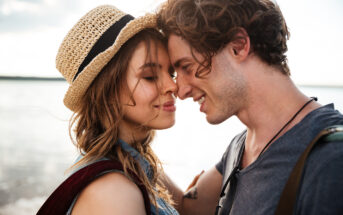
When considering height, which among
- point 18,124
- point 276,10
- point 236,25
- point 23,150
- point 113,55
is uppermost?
point 276,10

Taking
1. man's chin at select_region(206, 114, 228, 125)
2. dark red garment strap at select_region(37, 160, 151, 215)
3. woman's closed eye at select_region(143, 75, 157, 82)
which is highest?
woman's closed eye at select_region(143, 75, 157, 82)

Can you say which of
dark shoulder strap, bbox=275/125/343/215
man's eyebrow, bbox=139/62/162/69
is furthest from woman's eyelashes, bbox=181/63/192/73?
dark shoulder strap, bbox=275/125/343/215

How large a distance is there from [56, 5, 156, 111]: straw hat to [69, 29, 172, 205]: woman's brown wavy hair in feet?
0.25

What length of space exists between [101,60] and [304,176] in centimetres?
142

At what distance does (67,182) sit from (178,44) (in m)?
1.30

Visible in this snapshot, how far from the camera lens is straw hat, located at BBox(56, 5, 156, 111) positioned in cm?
169

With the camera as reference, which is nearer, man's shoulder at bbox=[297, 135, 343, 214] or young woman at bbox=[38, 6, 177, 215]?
man's shoulder at bbox=[297, 135, 343, 214]

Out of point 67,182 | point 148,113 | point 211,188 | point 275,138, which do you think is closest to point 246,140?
point 275,138

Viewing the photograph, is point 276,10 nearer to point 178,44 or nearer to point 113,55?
point 178,44

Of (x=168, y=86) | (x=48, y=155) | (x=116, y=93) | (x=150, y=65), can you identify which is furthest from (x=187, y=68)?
(x=48, y=155)

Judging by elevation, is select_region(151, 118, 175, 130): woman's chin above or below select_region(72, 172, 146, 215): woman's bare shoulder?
above

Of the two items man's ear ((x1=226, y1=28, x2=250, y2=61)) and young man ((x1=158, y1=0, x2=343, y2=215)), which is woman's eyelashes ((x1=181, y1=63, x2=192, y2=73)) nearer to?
young man ((x1=158, y1=0, x2=343, y2=215))

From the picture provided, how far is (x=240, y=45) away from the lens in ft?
6.46

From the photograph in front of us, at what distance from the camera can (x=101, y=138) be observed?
1775 millimetres
